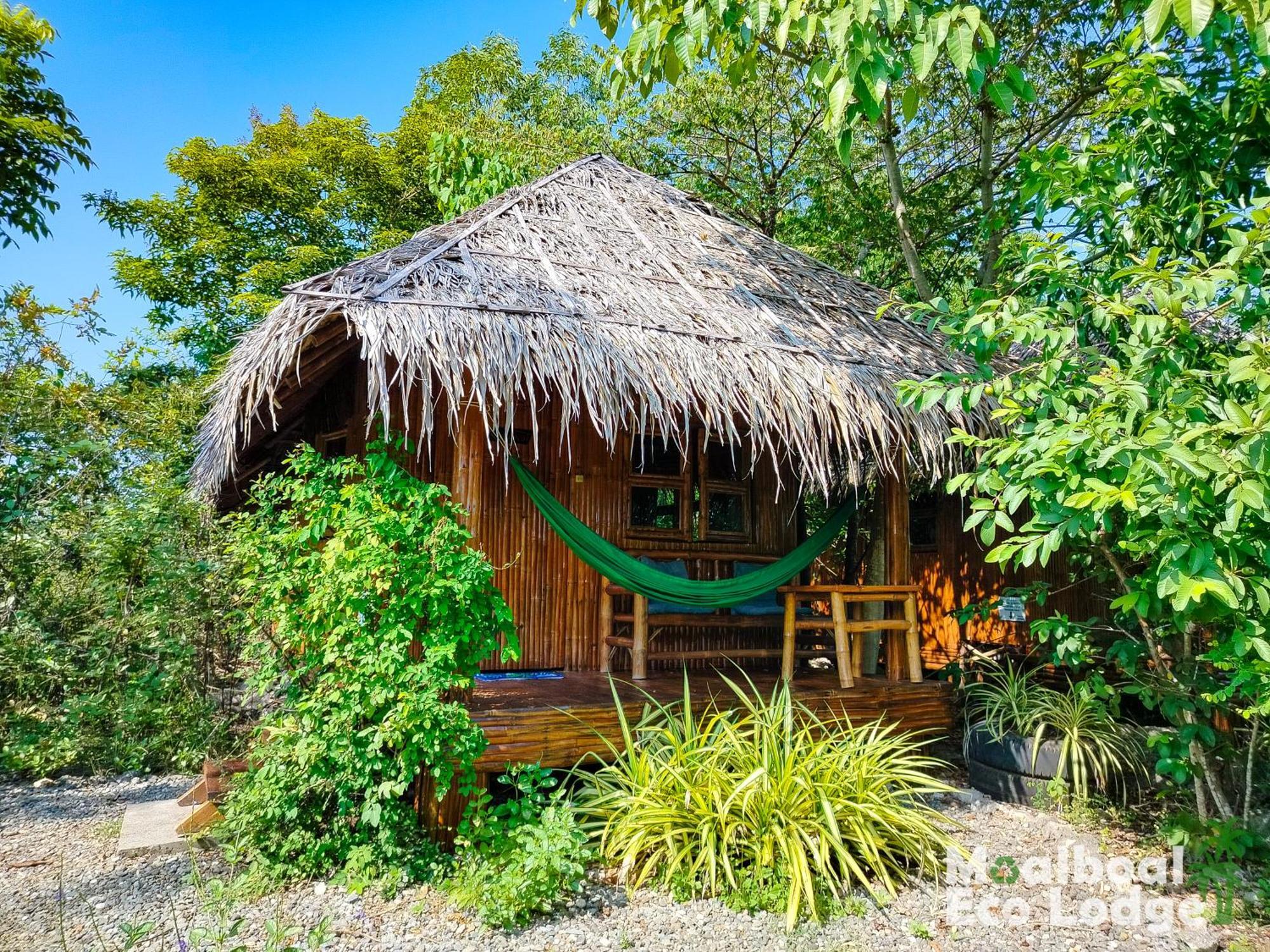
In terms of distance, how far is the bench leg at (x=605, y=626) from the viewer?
15.1 ft

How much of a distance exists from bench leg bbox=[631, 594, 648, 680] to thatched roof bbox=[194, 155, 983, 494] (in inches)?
38.7

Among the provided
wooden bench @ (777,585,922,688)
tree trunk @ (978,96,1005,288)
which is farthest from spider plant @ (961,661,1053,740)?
tree trunk @ (978,96,1005,288)

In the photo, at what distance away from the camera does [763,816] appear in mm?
2855

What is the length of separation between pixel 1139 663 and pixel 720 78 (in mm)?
6889

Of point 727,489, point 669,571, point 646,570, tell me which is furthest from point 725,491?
point 646,570

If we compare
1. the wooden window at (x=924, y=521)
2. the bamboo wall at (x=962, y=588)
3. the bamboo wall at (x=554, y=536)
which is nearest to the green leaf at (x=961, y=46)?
the bamboo wall at (x=554, y=536)

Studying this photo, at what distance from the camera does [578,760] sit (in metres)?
3.34

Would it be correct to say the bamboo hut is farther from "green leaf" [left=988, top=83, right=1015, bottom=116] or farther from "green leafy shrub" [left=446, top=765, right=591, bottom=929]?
"green leaf" [left=988, top=83, right=1015, bottom=116]

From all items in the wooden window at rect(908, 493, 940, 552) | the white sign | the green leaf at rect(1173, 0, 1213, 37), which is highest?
the green leaf at rect(1173, 0, 1213, 37)

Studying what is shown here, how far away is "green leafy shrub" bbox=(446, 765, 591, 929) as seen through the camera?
2527 mm

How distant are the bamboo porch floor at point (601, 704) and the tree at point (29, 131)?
4504 millimetres

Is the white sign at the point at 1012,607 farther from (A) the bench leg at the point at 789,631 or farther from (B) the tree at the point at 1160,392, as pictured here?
(A) the bench leg at the point at 789,631

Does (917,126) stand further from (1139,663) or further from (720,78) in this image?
(1139,663)

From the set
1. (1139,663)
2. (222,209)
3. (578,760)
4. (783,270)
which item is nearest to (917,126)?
(783,270)
